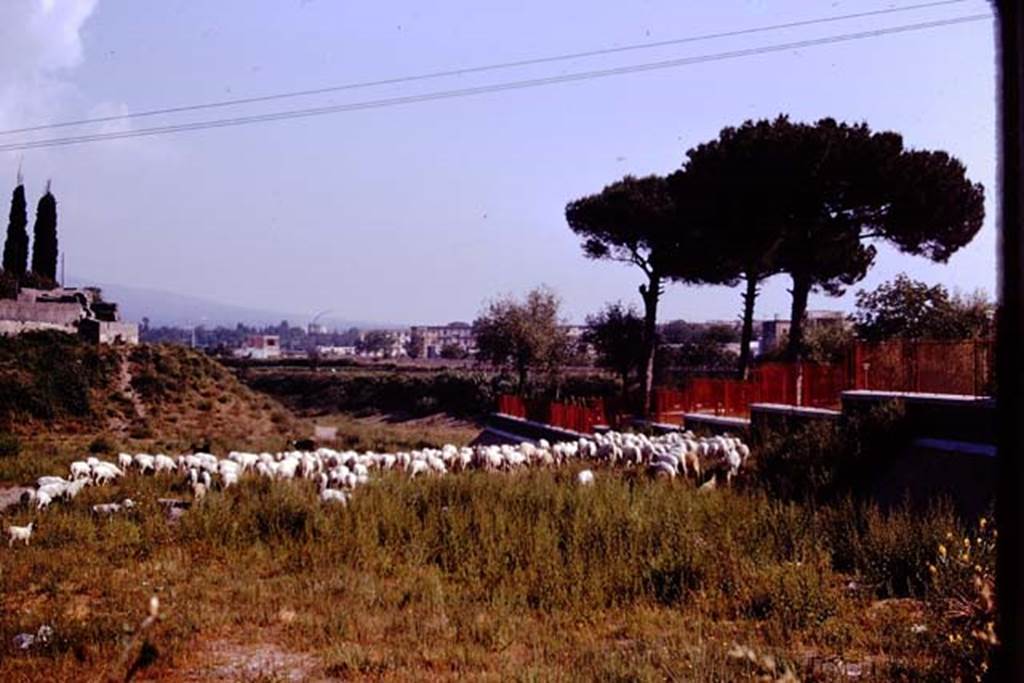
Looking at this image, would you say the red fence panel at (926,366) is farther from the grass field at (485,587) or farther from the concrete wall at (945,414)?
the grass field at (485,587)

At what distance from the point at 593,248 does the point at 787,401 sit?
2210cm

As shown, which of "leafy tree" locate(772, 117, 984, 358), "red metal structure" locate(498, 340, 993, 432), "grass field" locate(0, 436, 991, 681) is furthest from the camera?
"leafy tree" locate(772, 117, 984, 358)

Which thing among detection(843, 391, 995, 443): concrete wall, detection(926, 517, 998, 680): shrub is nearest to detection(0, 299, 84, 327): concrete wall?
detection(843, 391, 995, 443): concrete wall

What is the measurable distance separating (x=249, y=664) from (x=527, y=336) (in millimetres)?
42247

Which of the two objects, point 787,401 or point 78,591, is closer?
point 78,591

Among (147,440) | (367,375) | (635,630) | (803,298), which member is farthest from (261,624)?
(367,375)

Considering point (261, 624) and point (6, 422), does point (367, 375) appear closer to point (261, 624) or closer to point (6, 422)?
point (6, 422)

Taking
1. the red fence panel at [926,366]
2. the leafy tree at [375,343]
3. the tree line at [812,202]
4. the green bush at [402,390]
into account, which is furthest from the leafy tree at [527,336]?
the leafy tree at [375,343]

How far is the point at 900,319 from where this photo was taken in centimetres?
2938

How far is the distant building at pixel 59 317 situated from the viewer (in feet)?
132

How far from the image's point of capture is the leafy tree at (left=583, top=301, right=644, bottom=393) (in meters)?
43.9

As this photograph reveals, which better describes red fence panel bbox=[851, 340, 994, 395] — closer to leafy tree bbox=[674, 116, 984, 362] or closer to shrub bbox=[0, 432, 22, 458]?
leafy tree bbox=[674, 116, 984, 362]

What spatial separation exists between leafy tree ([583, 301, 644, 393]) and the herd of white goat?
2455 cm

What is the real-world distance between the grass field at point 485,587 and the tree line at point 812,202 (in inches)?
599
